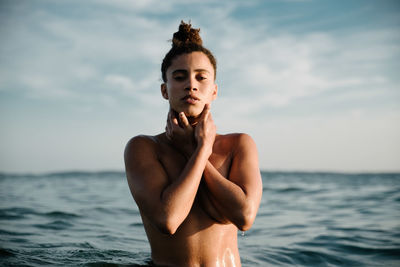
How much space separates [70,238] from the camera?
6.46m

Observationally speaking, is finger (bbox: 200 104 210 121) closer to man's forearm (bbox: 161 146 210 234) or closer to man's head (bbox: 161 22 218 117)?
man's head (bbox: 161 22 218 117)

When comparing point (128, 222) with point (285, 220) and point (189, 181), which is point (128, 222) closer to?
point (285, 220)

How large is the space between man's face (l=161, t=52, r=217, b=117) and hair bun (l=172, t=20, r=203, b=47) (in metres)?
0.25

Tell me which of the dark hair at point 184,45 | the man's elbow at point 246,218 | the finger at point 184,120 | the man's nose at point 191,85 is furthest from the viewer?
the dark hair at point 184,45

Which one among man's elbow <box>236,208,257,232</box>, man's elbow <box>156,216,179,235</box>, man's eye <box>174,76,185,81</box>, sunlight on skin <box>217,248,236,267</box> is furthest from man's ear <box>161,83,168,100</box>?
sunlight on skin <box>217,248,236,267</box>

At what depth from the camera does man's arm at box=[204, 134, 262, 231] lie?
9.29 ft

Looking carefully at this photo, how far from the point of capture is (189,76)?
10.7 ft

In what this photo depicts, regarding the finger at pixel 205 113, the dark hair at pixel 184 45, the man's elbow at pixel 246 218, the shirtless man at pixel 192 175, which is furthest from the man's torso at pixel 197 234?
the dark hair at pixel 184 45

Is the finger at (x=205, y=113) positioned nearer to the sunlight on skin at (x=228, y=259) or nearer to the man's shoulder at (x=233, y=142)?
the man's shoulder at (x=233, y=142)

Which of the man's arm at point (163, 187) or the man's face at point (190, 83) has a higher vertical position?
the man's face at point (190, 83)

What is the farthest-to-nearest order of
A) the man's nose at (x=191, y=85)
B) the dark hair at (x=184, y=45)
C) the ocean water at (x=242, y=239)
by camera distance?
the ocean water at (x=242, y=239), the dark hair at (x=184, y=45), the man's nose at (x=191, y=85)

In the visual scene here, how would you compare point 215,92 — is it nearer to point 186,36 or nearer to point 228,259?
point 186,36

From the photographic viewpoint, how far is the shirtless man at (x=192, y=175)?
282 cm

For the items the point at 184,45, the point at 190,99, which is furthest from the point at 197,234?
the point at 184,45
